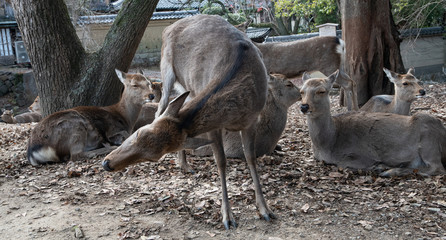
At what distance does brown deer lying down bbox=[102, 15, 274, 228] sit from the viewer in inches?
128

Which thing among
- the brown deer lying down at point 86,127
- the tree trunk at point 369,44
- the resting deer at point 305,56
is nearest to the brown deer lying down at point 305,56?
the resting deer at point 305,56

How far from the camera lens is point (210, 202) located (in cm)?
425

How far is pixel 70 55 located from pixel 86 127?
1.36 m

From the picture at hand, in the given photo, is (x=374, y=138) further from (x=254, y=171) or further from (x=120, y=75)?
(x=120, y=75)

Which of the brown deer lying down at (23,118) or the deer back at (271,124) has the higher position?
the deer back at (271,124)

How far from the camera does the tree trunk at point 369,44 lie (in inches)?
325

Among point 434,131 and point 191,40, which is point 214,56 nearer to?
point 191,40

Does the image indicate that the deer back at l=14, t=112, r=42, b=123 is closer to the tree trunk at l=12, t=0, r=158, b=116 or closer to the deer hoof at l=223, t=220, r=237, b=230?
the tree trunk at l=12, t=0, r=158, b=116

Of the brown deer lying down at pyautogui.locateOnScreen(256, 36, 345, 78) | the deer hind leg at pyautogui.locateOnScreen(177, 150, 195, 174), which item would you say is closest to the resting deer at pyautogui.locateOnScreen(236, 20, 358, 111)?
the brown deer lying down at pyautogui.locateOnScreen(256, 36, 345, 78)

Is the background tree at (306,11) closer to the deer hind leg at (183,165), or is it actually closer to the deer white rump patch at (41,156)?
the deer hind leg at (183,165)

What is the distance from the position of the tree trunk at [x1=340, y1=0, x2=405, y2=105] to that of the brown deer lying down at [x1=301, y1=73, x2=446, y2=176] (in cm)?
307

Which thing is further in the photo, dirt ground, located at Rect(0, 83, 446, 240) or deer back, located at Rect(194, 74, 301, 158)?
deer back, located at Rect(194, 74, 301, 158)

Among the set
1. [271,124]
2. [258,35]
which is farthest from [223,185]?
[258,35]

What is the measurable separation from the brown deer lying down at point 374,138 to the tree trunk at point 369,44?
307 cm
